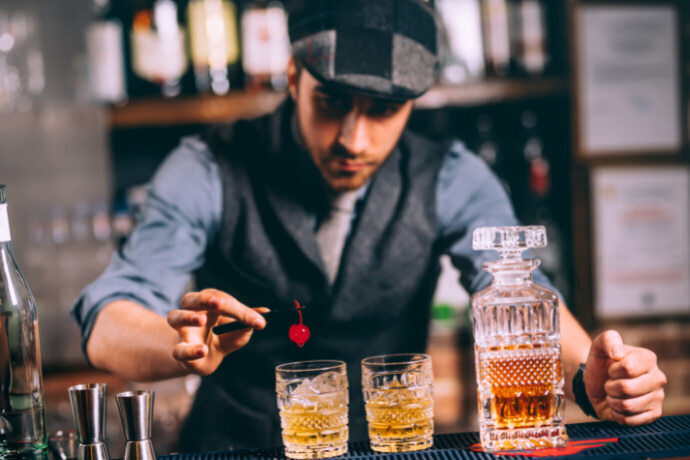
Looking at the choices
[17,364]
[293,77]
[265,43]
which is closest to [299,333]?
[17,364]

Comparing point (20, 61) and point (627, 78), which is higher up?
point (20, 61)

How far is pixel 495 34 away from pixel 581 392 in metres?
1.52

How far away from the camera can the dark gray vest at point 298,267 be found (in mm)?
1688

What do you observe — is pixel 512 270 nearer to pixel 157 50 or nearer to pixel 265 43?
pixel 265 43

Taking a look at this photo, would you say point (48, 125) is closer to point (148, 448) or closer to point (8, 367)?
point (8, 367)

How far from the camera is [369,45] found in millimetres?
1491

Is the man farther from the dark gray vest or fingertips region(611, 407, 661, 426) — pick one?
fingertips region(611, 407, 661, 426)

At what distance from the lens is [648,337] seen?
2.47 m

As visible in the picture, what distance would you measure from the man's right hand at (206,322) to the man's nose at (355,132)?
1.80 ft

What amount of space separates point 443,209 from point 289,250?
0.37 m

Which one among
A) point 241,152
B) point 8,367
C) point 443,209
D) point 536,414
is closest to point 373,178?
point 443,209

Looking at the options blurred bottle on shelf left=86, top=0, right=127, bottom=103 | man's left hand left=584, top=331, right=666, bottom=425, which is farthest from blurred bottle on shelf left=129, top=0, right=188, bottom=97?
man's left hand left=584, top=331, right=666, bottom=425

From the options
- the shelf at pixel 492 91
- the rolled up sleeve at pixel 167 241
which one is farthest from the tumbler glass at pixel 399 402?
the shelf at pixel 492 91

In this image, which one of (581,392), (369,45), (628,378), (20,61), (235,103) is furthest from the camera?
(20,61)
